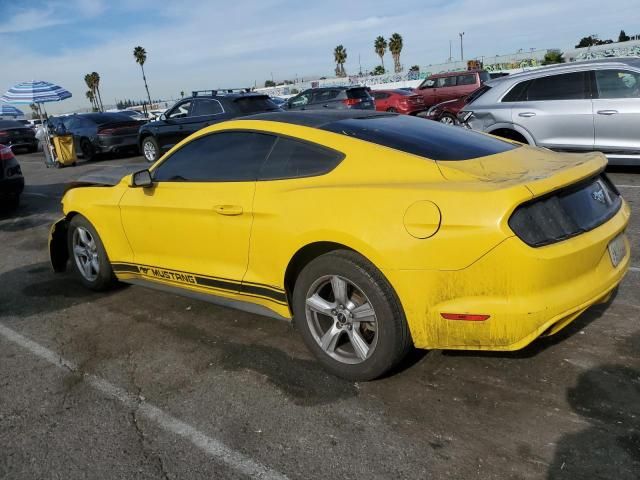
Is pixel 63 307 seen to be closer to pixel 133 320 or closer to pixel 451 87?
pixel 133 320

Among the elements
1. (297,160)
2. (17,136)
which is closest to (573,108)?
(297,160)

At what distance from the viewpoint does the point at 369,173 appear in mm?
3018

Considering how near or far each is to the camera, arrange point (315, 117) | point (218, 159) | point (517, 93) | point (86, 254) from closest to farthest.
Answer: point (315, 117) → point (218, 159) → point (86, 254) → point (517, 93)

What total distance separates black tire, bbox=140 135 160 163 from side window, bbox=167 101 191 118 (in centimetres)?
91

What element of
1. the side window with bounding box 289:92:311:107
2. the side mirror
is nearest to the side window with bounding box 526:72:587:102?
the side mirror

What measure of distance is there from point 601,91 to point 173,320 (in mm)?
6716

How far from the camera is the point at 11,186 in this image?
9234mm

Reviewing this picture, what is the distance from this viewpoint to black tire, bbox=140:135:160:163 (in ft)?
48.5

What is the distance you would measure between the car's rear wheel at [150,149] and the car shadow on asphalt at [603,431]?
44.4 ft

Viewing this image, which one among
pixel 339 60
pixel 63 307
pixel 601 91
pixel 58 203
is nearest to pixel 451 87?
pixel 601 91

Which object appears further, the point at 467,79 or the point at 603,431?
the point at 467,79

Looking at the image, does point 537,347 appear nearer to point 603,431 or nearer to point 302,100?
point 603,431

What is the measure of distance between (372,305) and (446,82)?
864 inches

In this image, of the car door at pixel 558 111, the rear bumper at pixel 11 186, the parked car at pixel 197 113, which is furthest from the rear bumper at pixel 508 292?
the parked car at pixel 197 113
